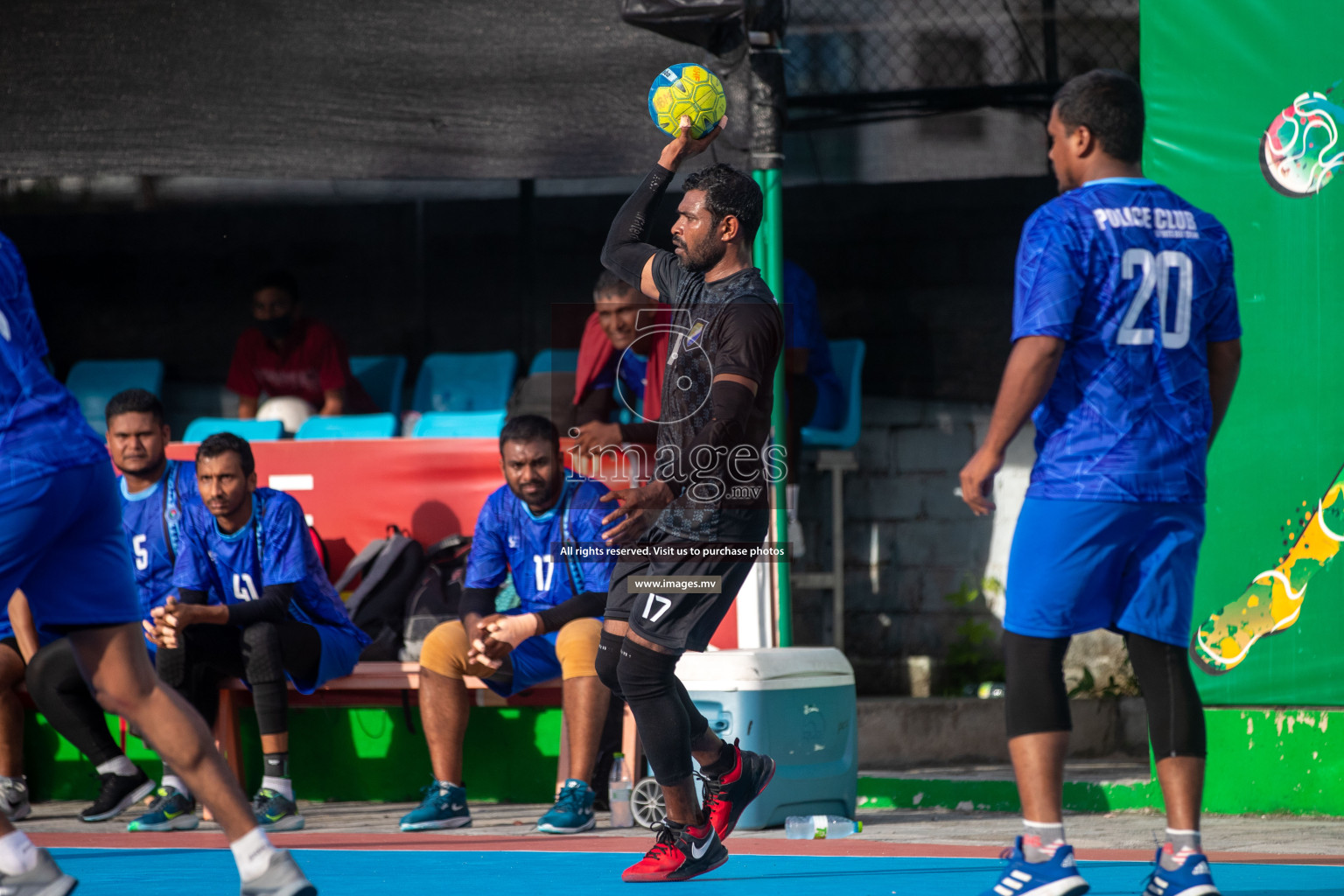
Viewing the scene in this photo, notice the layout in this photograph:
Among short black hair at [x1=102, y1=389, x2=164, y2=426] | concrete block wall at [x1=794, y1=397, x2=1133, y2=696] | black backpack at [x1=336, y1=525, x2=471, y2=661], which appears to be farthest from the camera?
concrete block wall at [x1=794, y1=397, x2=1133, y2=696]

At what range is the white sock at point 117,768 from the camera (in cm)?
578

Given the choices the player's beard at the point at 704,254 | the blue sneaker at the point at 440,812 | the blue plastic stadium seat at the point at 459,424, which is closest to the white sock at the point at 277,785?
the blue sneaker at the point at 440,812

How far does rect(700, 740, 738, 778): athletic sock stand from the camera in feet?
13.6

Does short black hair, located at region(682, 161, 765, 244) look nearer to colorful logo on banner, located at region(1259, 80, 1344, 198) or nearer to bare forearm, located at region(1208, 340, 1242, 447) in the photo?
bare forearm, located at region(1208, 340, 1242, 447)

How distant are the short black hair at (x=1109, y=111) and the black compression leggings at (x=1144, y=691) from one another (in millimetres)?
1128

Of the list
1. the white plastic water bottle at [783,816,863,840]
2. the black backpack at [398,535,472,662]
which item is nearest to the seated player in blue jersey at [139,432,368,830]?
the black backpack at [398,535,472,662]

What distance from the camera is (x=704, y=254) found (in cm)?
405

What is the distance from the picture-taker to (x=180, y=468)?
6.21 m

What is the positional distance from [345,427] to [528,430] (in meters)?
2.11

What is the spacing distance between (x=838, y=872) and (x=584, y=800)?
1415 millimetres

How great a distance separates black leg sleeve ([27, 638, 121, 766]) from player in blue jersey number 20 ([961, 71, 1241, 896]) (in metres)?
3.94

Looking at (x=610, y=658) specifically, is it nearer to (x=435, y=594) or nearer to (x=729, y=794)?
(x=729, y=794)

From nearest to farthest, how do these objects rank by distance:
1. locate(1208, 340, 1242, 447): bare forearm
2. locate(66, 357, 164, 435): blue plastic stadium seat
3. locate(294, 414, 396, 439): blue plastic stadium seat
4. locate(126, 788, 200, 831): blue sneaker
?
locate(1208, 340, 1242, 447): bare forearm → locate(126, 788, 200, 831): blue sneaker → locate(294, 414, 396, 439): blue plastic stadium seat → locate(66, 357, 164, 435): blue plastic stadium seat

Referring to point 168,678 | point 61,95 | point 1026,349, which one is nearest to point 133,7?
point 61,95
